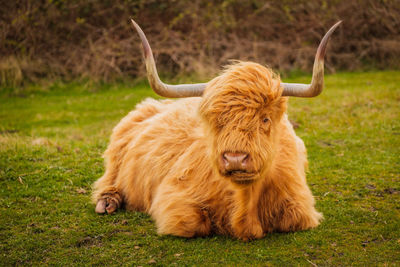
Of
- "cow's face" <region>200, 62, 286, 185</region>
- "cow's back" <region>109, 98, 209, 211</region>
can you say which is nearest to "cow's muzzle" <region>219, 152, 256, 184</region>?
"cow's face" <region>200, 62, 286, 185</region>

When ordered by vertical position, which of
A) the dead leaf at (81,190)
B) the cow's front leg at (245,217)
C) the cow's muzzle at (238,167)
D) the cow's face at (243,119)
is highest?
the cow's face at (243,119)

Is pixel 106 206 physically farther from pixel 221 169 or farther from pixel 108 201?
pixel 221 169

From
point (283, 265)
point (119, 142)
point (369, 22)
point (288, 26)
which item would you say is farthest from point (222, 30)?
point (283, 265)

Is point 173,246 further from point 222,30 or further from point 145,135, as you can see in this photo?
point 222,30

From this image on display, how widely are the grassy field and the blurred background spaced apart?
404cm

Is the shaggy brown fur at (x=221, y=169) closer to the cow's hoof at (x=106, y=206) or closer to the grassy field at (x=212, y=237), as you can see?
the cow's hoof at (x=106, y=206)

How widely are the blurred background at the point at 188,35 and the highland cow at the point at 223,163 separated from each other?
7.64 meters

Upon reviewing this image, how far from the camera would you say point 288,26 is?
13.4 meters

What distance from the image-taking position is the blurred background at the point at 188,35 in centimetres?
1206

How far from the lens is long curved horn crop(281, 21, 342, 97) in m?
2.84

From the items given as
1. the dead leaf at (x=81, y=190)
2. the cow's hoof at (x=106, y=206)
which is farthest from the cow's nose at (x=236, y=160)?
the dead leaf at (x=81, y=190)

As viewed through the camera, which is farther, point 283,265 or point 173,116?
point 173,116

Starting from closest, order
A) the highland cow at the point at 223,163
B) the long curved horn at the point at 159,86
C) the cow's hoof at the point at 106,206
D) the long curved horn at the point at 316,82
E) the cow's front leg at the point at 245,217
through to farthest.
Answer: the long curved horn at the point at 316,82, the highland cow at the point at 223,163, the long curved horn at the point at 159,86, the cow's front leg at the point at 245,217, the cow's hoof at the point at 106,206

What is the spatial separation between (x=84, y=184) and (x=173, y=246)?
202 cm
